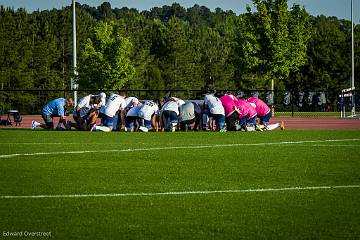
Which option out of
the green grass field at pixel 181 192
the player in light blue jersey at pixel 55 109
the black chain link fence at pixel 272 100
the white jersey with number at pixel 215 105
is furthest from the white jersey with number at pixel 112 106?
the black chain link fence at pixel 272 100

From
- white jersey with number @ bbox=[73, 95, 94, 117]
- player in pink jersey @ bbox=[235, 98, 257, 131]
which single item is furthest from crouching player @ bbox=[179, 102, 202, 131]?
white jersey with number @ bbox=[73, 95, 94, 117]

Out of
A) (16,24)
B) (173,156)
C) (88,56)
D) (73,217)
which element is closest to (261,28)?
(88,56)

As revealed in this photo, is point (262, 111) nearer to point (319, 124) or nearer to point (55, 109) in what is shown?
point (55, 109)

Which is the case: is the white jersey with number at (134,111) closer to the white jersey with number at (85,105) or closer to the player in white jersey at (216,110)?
the white jersey with number at (85,105)

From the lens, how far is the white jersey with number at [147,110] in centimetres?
2956

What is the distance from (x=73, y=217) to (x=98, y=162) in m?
6.84

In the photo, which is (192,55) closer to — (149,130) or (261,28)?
(261,28)

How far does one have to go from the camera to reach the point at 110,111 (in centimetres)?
2975

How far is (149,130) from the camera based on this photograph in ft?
98.5

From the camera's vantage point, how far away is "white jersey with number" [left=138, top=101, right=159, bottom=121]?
1164 inches

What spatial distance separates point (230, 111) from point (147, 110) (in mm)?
2858

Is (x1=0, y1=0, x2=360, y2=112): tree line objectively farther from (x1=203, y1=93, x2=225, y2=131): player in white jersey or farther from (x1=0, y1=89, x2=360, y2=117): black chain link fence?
(x1=203, y1=93, x2=225, y2=131): player in white jersey

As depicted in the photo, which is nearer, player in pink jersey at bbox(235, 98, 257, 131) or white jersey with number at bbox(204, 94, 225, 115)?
white jersey with number at bbox(204, 94, 225, 115)

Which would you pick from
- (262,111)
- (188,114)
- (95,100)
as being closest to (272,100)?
(262,111)
